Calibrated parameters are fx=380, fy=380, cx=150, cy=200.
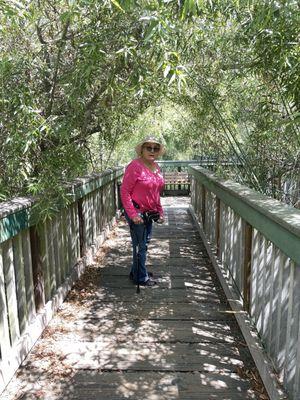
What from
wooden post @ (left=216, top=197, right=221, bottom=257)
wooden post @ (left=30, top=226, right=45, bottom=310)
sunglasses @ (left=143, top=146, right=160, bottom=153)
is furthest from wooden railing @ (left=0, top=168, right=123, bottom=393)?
wooden post @ (left=216, top=197, right=221, bottom=257)

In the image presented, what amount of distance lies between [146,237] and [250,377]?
5.45ft

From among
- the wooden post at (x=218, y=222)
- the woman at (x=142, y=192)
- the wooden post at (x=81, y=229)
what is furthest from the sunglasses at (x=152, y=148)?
the wooden post at (x=81, y=229)

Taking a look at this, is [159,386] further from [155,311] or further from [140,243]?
[140,243]

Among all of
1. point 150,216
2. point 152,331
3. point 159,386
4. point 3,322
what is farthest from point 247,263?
point 3,322

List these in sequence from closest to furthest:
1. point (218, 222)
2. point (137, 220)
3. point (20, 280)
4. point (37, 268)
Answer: point (20, 280)
point (37, 268)
point (137, 220)
point (218, 222)

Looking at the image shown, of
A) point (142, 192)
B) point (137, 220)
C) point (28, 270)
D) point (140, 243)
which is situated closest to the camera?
point (28, 270)

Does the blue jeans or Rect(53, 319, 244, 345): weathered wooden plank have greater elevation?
the blue jeans

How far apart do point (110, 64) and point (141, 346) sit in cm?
192

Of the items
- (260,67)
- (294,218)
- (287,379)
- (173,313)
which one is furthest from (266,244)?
(260,67)

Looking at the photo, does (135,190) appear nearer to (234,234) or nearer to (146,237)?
(146,237)

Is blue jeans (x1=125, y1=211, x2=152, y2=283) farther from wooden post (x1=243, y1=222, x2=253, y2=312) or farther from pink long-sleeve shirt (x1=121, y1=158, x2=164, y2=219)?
wooden post (x1=243, y1=222, x2=253, y2=312)

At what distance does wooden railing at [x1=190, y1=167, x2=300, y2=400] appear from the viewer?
1709mm

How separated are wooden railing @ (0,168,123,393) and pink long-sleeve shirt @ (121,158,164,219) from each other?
46cm

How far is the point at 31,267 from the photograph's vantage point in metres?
2.56
